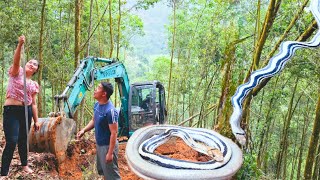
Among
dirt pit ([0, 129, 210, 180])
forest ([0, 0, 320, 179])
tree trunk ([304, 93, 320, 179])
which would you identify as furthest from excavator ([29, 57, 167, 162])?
tree trunk ([304, 93, 320, 179])

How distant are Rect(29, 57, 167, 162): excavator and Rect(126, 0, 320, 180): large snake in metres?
1.37

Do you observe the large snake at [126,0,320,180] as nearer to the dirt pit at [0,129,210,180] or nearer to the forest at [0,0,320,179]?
the dirt pit at [0,129,210,180]

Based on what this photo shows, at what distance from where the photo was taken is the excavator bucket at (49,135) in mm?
5297

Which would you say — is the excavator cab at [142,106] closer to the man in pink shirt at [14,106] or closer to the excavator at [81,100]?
the excavator at [81,100]

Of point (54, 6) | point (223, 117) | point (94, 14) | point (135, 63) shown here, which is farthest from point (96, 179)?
point (135, 63)

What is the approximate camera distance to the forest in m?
5.21

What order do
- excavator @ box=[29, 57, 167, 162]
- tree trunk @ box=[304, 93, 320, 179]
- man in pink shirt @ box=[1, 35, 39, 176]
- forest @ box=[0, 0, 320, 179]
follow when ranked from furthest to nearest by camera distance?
tree trunk @ box=[304, 93, 320, 179] → excavator @ box=[29, 57, 167, 162] → forest @ box=[0, 0, 320, 179] → man in pink shirt @ box=[1, 35, 39, 176]

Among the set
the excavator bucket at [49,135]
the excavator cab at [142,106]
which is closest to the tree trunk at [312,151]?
the excavator cab at [142,106]

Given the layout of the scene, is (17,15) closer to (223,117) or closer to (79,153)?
(79,153)

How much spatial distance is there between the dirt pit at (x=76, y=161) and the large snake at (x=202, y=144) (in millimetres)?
160

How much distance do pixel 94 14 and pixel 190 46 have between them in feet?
22.2

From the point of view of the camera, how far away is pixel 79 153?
6789 millimetres

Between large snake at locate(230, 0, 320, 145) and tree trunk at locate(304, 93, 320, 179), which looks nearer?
large snake at locate(230, 0, 320, 145)

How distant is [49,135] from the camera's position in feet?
17.5
